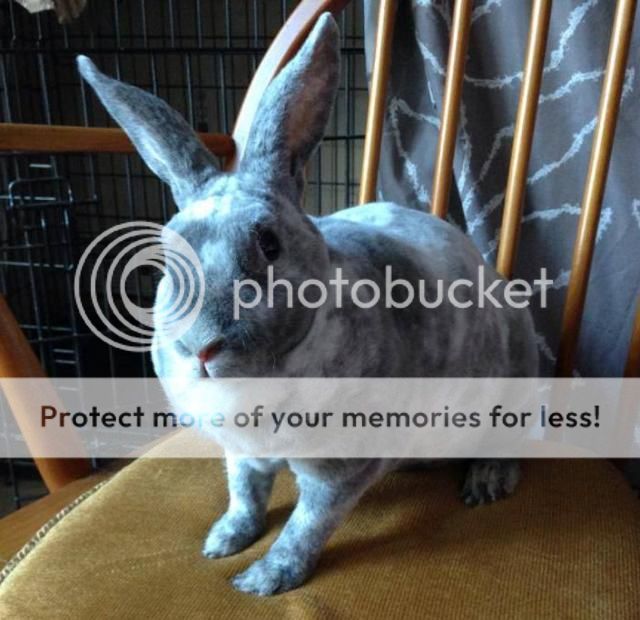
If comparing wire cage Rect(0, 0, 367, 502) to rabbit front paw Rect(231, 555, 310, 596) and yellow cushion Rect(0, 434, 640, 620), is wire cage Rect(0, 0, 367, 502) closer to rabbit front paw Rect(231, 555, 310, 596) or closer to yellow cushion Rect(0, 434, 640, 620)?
yellow cushion Rect(0, 434, 640, 620)

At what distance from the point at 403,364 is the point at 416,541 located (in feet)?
0.50

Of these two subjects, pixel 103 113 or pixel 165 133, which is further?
pixel 103 113

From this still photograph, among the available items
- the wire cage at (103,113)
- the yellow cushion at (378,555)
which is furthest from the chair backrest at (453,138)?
the wire cage at (103,113)

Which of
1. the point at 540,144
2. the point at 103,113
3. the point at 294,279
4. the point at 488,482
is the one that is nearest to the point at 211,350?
the point at 294,279

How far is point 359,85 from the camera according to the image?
1557 millimetres

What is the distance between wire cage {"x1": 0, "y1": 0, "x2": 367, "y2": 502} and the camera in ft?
4.56

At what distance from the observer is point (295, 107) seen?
0.50 m

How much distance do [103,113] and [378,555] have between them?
4.57 ft

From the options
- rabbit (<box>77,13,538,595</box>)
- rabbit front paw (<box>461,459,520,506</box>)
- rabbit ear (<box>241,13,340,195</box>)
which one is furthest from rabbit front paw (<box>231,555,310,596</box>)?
rabbit ear (<box>241,13,340,195</box>)

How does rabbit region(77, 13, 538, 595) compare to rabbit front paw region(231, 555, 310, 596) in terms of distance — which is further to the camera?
rabbit front paw region(231, 555, 310, 596)

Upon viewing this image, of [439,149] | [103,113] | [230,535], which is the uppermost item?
[439,149]

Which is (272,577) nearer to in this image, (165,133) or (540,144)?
(165,133)

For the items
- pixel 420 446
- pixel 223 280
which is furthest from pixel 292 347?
pixel 420 446

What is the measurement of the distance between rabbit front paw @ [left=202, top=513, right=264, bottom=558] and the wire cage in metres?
0.78
